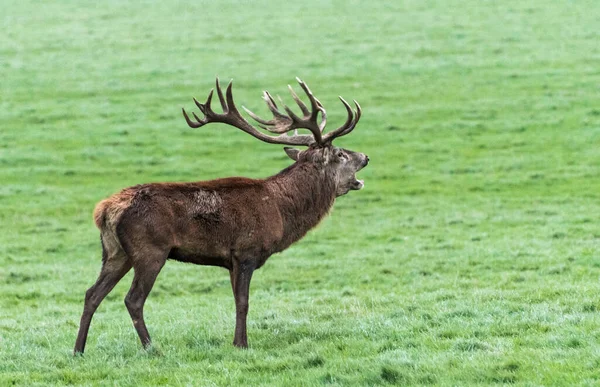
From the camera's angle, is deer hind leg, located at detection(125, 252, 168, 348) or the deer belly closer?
deer hind leg, located at detection(125, 252, 168, 348)

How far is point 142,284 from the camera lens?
29.5 ft

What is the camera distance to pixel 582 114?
26.7 metres

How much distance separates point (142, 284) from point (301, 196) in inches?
90.0

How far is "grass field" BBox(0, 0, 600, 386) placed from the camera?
27.7ft

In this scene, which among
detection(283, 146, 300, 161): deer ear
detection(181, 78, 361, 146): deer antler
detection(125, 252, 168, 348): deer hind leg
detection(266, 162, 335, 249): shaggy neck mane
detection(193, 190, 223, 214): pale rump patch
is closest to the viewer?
detection(125, 252, 168, 348): deer hind leg

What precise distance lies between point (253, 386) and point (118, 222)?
8.06 ft

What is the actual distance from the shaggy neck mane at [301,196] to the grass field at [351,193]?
1075 millimetres

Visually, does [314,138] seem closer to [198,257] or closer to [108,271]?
[198,257]

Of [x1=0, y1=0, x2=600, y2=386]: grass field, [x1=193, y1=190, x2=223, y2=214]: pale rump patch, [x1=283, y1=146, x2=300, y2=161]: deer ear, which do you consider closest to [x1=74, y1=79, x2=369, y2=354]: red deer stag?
[x1=193, y1=190, x2=223, y2=214]: pale rump patch

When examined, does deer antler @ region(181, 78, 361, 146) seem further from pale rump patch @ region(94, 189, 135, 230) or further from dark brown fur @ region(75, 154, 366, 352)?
pale rump patch @ region(94, 189, 135, 230)

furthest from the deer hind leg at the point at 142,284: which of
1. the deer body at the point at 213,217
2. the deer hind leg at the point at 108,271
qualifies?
the deer hind leg at the point at 108,271

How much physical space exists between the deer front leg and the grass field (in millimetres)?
270

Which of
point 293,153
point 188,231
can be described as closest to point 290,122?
point 293,153

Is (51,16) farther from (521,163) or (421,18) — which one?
(521,163)
